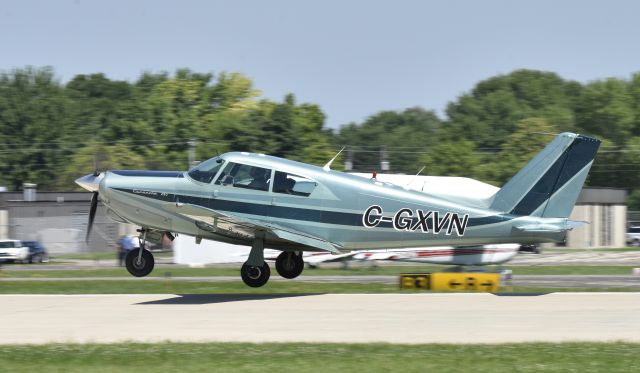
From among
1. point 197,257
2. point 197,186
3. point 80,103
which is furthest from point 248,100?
point 197,186

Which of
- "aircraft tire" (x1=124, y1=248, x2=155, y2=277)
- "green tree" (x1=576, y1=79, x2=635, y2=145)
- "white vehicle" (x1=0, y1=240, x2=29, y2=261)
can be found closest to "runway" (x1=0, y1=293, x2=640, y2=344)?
"aircraft tire" (x1=124, y1=248, x2=155, y2=277)

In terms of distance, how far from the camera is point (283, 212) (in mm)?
21906

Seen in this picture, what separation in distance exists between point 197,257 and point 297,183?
71.3 ft

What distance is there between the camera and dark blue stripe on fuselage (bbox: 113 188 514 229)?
2181cm

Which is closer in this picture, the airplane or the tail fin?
the tail fin

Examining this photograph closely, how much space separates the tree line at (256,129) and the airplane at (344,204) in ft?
166

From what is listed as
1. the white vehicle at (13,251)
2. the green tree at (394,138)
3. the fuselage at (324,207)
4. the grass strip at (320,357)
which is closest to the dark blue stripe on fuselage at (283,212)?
the fuselage at (324,207)

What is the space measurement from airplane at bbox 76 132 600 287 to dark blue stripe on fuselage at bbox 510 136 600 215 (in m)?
0.02

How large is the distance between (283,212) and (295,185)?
2.28ft

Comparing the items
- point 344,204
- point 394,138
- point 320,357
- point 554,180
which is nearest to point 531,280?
point 554,180

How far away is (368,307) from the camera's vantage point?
65.9 feet

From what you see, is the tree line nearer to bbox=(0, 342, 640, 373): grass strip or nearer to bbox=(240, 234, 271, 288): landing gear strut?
bbox=(240, 234, 271, 288): landing gear strut

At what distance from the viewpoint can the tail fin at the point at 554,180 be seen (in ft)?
70.1

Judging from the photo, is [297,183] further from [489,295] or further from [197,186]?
[489,295]
